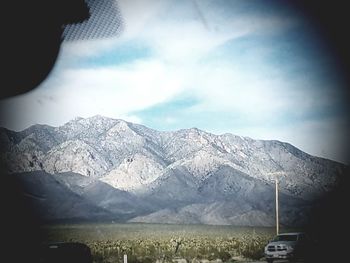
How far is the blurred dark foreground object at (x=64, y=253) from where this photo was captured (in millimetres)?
9727

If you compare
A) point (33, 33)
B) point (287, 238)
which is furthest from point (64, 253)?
point (287, 238)

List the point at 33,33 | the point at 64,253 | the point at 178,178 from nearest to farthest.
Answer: the point at 33,33
the point at 64,253
the point at 178,178

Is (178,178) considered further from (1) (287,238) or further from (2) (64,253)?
(2) (64,253)

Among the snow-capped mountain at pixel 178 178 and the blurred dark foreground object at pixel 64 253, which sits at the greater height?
the snow-capped mountain at pixel 178 178

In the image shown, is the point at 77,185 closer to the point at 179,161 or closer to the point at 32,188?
the point at 32,188

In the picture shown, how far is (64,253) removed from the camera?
1084 centimetres

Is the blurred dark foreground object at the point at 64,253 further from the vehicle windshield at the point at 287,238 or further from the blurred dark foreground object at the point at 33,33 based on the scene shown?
the vehicle windshield at the point at 287,238

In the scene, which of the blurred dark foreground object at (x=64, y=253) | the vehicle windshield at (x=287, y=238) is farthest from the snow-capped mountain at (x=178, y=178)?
the blurred dark foreground object at (x=64, y=253)

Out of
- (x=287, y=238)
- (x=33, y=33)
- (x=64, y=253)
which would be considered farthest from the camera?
(x=287, y=238)

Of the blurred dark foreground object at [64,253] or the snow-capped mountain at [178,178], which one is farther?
the snow-capped mountain at [178,178]

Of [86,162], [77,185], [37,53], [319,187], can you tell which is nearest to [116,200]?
[77,185]

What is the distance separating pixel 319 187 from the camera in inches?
5896

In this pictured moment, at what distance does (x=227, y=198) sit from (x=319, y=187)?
3145 centimetres

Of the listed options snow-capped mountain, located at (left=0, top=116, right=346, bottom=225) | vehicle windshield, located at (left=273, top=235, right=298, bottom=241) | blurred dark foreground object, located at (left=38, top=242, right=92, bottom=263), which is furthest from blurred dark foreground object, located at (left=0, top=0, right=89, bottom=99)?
snow-capped mountain, located at (left=0, top=116, right=346, bottom=225)
